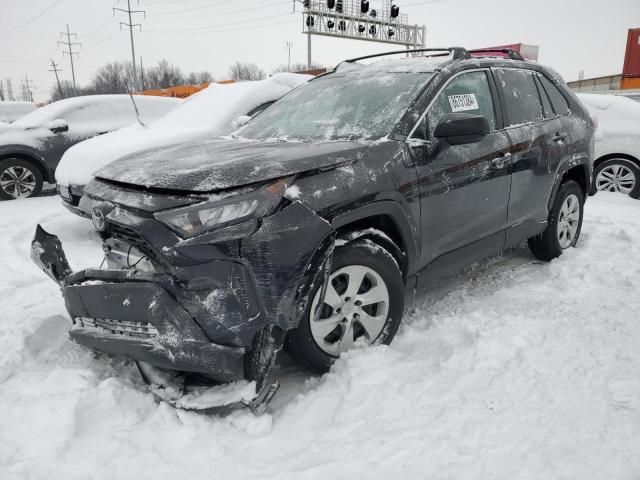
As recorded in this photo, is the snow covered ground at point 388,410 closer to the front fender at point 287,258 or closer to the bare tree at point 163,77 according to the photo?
the front fender at point 287,258

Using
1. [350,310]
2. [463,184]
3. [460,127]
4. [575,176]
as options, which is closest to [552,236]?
Answer: [575,176]

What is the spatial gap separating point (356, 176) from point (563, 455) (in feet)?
5.13

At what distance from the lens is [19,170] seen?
7809 millimetres

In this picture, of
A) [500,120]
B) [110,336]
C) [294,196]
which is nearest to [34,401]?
[110,336]

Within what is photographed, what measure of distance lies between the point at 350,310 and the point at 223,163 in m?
1.01

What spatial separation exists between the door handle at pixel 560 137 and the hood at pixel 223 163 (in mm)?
2230

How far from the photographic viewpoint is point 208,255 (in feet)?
6.58

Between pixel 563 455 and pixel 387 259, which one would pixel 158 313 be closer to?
pixel 387 259

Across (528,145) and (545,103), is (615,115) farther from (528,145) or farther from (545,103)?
(528,145)

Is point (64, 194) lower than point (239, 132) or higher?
lower

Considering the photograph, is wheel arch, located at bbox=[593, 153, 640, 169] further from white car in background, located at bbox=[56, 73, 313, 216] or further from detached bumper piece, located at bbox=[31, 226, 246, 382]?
detached bumper piece, located at bbox=[31, 226, 246, 382]

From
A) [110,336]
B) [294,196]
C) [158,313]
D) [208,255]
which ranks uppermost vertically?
[294,196]

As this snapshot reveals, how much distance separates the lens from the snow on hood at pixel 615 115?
7.36 m

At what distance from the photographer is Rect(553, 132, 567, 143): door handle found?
4073 mm
